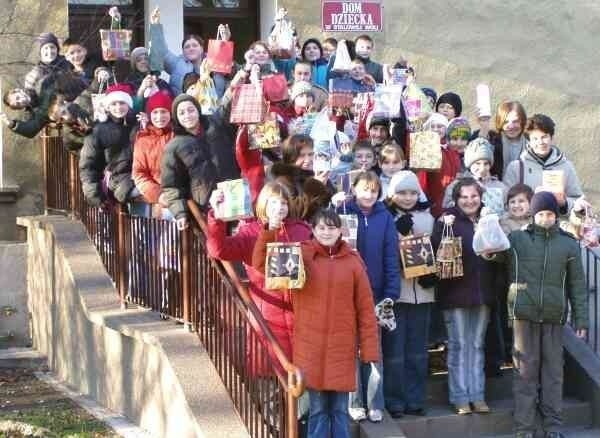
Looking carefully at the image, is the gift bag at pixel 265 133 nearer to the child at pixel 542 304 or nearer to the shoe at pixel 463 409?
the child at pixel 542 304

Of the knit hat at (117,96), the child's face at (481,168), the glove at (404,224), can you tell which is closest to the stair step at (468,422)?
the glove at (404,224)

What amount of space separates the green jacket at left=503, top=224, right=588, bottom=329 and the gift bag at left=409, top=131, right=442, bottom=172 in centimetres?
90

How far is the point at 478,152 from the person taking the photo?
8773mm

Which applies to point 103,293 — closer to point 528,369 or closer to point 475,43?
point 528,369

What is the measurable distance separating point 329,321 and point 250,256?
2.31 feet

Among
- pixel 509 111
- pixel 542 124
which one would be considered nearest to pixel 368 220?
pixel 542 124

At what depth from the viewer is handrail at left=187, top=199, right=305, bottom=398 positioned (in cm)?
676

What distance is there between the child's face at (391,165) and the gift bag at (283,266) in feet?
5.51

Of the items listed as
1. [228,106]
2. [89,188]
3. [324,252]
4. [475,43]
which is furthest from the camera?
[475,43]

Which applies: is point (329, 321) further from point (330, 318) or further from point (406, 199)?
point (406, 199)

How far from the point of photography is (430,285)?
8219 mm

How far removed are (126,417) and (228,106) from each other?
92.8 inches

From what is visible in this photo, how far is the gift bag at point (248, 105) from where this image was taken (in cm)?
803

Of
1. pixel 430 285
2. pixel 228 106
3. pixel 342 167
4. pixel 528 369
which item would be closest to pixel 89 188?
pixel 228 106
